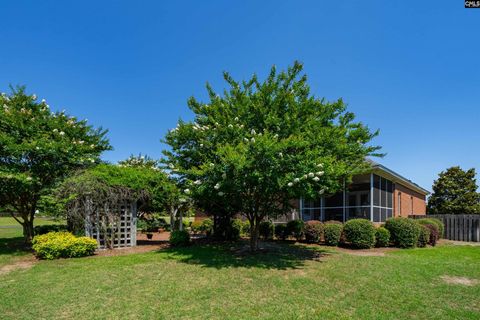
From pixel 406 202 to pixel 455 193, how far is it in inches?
314

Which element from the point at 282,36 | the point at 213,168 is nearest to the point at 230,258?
the point at 213,168

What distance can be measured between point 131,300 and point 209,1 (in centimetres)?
884

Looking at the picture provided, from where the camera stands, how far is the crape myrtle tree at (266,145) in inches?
294

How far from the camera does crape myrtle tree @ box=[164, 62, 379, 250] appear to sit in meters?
7.48

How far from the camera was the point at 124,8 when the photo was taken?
9859 millimetres

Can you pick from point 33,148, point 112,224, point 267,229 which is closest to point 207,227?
point 267,229

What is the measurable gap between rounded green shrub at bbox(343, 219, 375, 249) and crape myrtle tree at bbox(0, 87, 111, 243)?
10.7 metres

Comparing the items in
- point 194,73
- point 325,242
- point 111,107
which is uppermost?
point 194,73

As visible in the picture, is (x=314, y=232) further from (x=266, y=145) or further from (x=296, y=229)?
(x=266, y=145)

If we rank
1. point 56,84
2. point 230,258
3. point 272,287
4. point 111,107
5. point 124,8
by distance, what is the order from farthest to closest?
point 111,107
point 56,84
point 124,8
point 230,258
point 272,287

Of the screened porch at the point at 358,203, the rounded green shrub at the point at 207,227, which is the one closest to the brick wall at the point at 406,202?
the screened porch at the point at 358,203

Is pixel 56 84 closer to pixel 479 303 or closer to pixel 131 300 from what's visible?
pixel 131 300

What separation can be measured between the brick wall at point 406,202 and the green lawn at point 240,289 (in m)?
11.6

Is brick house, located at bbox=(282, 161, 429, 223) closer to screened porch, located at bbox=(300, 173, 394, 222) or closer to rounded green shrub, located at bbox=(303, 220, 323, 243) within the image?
screened porch, located at bbox=(300, 173, 394, 222)
